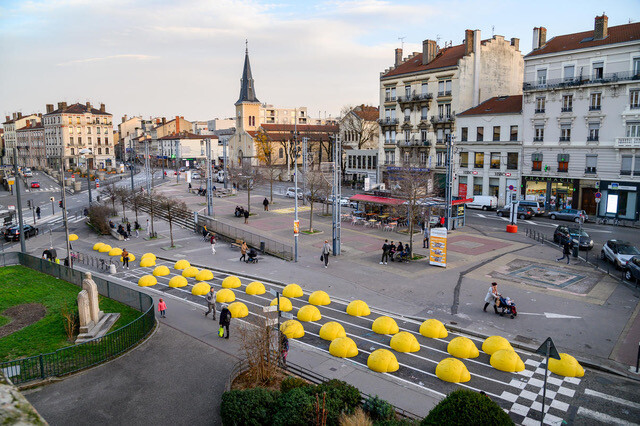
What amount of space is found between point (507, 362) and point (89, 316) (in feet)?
50.2

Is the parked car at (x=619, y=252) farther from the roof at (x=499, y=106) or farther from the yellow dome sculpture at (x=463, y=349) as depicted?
the roof at (x=499, y=106)

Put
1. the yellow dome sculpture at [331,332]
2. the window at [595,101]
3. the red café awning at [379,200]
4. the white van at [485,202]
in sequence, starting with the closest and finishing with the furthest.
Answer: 1. the yellow dome sculpture at [331,332]
2. the red café awning at [379,200]
3. the window at [595,101]
4. the white van at [485,202]

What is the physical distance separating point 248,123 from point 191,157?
2828 cm

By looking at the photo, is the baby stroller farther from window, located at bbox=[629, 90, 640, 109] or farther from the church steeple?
the church steeple

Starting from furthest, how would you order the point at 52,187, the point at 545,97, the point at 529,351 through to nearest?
the point at 52,187, the point at 545,97, the point at 529,351

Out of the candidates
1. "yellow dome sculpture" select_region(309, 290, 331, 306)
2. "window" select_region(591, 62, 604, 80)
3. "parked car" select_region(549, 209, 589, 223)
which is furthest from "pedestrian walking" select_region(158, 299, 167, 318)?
"window" select_region(591, 62, 604, 80)

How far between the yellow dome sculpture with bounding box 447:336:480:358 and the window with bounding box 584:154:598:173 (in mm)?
39063

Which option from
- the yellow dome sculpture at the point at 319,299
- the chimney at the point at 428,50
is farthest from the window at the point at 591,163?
the yellow dome sculpture at the point at 319,299

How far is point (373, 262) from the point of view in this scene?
2886 centimetres

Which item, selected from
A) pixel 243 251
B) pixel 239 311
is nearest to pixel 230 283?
pixel 239 311

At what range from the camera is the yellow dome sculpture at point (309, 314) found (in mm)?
18484

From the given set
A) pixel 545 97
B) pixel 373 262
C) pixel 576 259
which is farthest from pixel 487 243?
pixel 545 97

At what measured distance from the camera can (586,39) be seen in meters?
48.1

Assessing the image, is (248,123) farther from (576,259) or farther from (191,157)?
(576,259)
